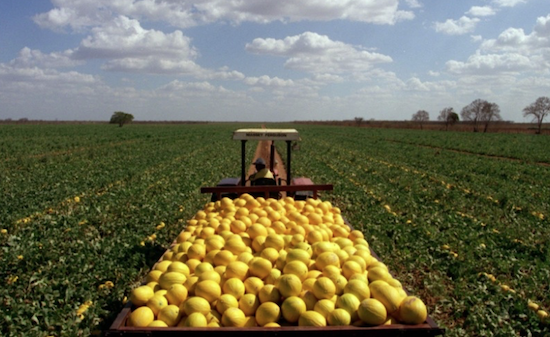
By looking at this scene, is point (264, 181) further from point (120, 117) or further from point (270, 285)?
point (120, 117)

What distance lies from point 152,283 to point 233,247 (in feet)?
2.92

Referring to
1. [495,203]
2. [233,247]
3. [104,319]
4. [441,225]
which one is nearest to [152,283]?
[233,247]

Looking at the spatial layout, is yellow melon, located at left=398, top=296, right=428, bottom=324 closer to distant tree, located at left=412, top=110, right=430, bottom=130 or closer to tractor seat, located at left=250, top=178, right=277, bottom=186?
tractor seat, located at left=250, top=178, right=277, bottom=186

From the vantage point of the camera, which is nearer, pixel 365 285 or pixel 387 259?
pixel 365 285

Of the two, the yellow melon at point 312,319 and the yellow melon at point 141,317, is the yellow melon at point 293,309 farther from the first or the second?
the yellow melon at point 141,317

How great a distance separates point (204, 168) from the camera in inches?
812

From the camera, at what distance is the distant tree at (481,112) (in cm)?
8806

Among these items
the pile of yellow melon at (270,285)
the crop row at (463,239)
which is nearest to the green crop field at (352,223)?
the crop row at (463,239)

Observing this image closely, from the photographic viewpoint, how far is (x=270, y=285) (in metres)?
3.60

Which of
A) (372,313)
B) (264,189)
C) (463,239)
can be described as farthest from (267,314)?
(463,239)

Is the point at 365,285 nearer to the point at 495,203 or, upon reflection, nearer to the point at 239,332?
the point at 239,332

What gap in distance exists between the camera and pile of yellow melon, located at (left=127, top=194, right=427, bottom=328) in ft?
10.5

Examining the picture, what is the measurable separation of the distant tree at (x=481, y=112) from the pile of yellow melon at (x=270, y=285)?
3623 inches

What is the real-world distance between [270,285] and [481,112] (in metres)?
97.5
